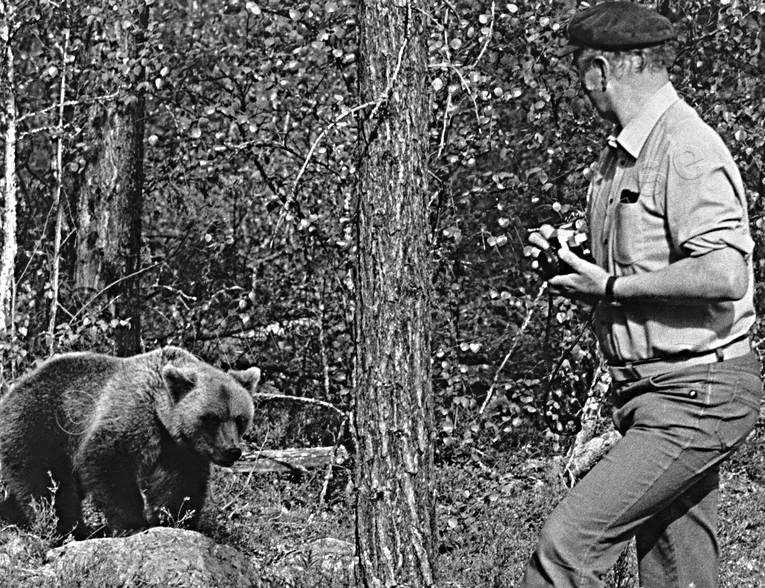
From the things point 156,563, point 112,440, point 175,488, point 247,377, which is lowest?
point 175,488

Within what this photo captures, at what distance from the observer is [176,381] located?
23.7 feet

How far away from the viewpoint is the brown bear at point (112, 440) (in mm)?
7043

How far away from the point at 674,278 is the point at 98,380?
4.87m

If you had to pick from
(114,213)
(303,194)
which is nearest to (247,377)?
(303,194)

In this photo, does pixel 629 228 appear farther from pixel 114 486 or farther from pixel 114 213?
pixel 114 213

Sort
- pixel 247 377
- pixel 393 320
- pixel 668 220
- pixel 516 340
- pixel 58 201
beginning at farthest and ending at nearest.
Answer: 1. pixel 58 201
2. pixel 516 340
3. pixel 247 377
4. pixel 393 320
5. pixel 668 220

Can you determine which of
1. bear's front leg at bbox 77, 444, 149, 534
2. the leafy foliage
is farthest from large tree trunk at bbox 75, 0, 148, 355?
bear's front leg at bbox 77, 444, 149, 534

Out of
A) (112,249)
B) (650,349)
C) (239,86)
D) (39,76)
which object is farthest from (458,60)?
(650,349)

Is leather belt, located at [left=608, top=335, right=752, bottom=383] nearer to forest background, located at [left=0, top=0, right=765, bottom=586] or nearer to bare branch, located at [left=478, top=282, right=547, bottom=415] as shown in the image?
forest background, located at [left=0, top=0, right=765, bottom=586]

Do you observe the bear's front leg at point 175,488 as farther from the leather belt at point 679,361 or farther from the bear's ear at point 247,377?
the leather belt at point 679,361

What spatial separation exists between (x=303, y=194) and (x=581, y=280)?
5806mm

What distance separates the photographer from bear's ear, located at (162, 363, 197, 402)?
23.6 ft

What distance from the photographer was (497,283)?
10.0m

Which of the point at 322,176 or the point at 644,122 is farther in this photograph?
the point at 322,176
